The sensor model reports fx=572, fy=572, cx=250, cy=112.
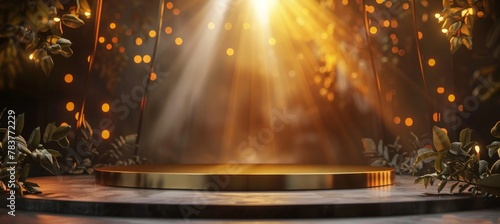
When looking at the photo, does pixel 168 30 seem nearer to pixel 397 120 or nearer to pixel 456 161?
pixel 397 120

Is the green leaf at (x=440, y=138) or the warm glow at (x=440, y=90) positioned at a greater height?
the warm glow at (x=440, y=90)

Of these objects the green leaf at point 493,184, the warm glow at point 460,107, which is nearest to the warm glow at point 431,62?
the warm glow at point 460,107

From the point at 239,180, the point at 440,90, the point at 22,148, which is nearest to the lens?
the point at 22,148

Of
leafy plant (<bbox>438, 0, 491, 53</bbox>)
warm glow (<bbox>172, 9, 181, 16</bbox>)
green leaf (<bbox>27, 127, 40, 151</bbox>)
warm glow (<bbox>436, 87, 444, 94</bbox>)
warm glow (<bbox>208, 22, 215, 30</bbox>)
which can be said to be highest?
warm glow (<bbox>172, 9, 181, 16</bbox>)

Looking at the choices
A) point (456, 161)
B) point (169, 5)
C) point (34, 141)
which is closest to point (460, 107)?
point (456, 161)

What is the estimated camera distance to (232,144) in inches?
196

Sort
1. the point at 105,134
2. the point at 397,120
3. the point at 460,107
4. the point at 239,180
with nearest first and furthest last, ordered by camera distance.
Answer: the point at 239,180 → the point at 460,107 → the point at 105,134 → the point at 397,120

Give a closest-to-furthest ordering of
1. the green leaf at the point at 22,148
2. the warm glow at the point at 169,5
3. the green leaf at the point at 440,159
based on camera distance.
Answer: the green leaf at the point at 22,148
the green leaf at the point at 440,159
the warm glow at the point at 169,5

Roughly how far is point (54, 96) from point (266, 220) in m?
2.54

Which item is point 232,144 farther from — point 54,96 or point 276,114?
point 54,96

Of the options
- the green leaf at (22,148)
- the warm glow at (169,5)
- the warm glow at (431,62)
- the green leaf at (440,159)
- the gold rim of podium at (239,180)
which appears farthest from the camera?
the warm glow at (169,5)

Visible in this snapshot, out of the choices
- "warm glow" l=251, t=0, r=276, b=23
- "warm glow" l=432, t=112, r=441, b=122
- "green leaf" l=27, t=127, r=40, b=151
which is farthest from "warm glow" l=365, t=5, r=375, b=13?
"green leaf" l=27, t=127, r=40, b=151

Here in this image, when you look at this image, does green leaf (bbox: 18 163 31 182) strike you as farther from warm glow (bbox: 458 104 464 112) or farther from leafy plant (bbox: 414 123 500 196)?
warm glow (bbox: 458 104 464 112)

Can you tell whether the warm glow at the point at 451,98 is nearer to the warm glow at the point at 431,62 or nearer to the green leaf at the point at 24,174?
the warm glow at the point at 431,62
